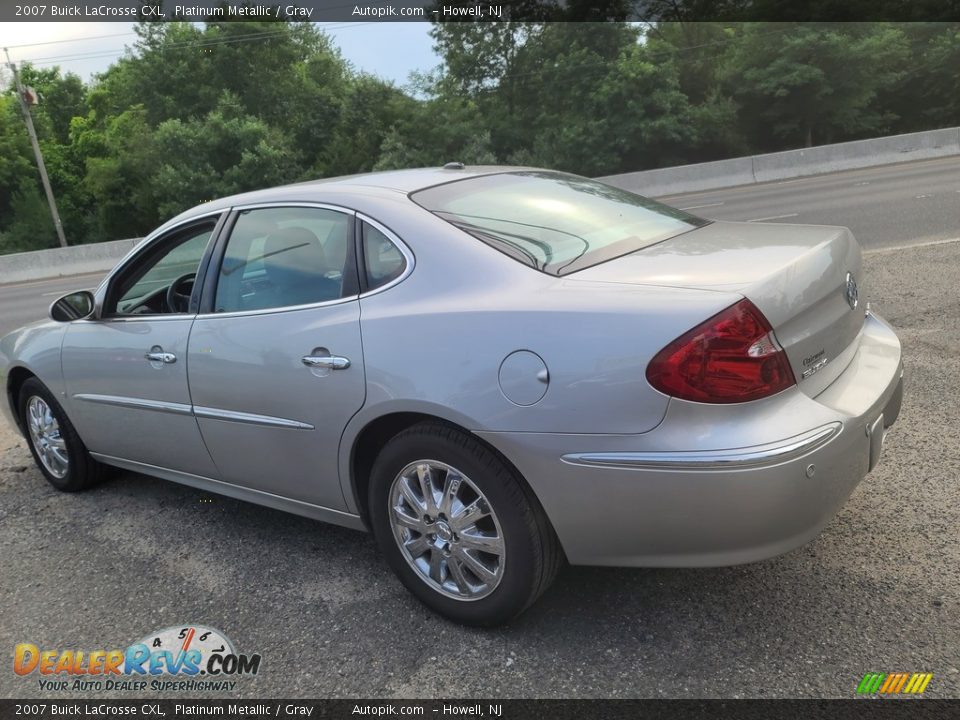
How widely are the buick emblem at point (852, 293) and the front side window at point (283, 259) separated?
6.02 ft

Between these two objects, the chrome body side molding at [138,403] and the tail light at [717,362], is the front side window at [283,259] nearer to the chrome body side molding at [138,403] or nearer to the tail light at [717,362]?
the chrome body side molding at [138,403]

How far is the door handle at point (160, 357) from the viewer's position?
3.51 meters

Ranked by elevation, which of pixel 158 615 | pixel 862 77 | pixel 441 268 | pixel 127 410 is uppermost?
pixel 862 77

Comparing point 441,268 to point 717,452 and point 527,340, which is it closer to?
point 527,340

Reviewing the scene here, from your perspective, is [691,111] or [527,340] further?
[691,111]

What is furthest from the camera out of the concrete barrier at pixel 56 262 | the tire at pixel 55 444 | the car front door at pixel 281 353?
the concrete barrier at pixel 56 262

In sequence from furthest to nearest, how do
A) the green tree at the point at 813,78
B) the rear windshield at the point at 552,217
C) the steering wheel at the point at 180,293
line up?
the green tree at the point at 813,78
the steering wheel at the point at 180,293
the rear windshield at the point at 552,217

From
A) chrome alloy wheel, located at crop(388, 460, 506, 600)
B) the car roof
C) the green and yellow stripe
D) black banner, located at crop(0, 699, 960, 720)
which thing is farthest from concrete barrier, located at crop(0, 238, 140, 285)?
the green and yellow stripe

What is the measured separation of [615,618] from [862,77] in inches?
1316

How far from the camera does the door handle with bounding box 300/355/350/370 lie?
2.84 meters

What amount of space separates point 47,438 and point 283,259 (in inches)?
88.3

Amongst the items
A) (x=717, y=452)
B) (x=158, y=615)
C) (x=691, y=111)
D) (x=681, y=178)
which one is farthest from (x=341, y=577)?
(x=691, y=111)

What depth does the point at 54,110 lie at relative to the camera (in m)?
47.1

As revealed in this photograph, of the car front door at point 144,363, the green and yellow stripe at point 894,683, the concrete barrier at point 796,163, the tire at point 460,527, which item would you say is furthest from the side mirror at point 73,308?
the concrete barrier at point 796,163
